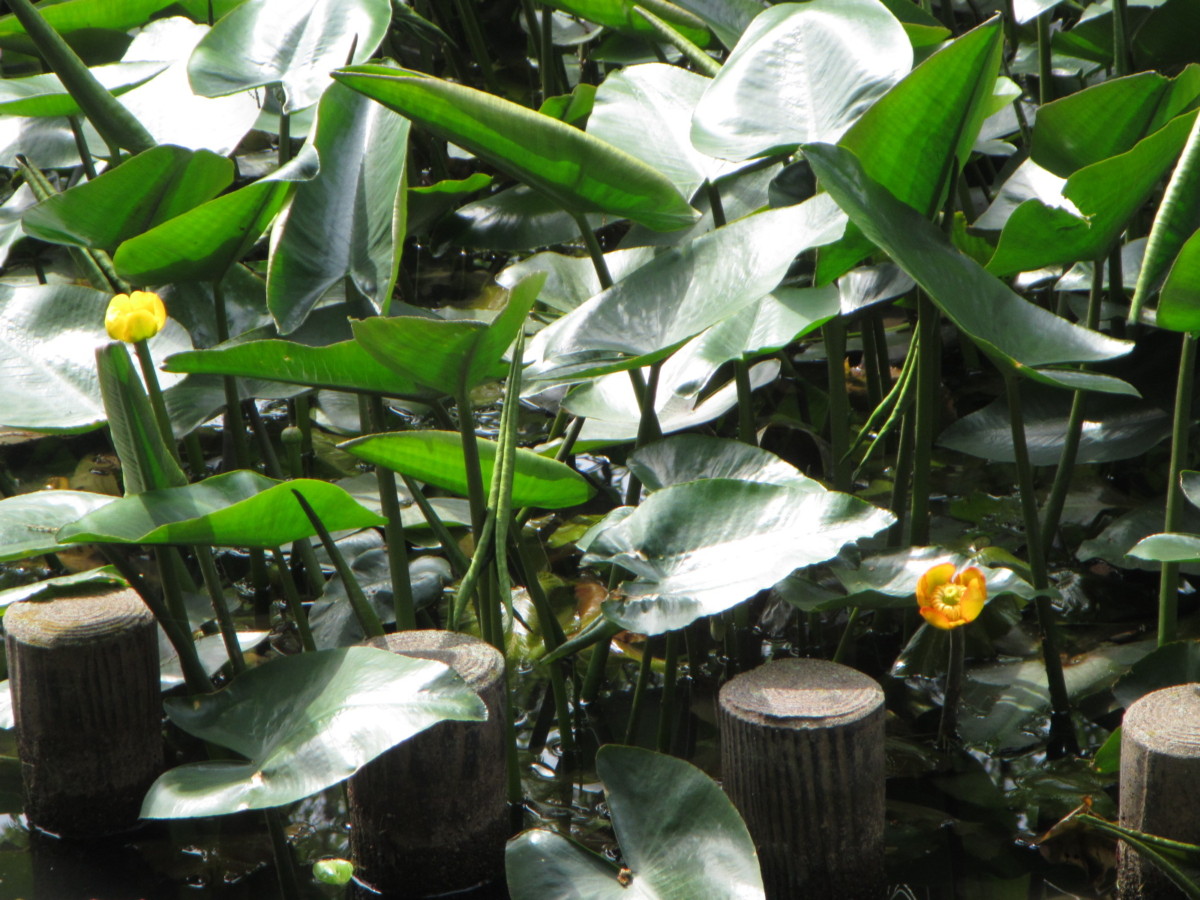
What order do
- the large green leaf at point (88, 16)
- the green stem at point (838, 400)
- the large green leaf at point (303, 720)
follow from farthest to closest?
1. the large green leaf at point (88, 16)
2. the green stem at point (838, 400)
3. the large green leaf at point (303, 720)

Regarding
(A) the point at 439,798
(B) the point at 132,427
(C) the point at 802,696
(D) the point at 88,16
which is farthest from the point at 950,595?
(D) the point at 88,16

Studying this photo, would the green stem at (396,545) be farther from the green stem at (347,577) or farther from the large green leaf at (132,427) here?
the large green leaf at (132,427)

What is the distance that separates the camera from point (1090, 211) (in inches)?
45.3

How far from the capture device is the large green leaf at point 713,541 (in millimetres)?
976

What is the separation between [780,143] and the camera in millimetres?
1187

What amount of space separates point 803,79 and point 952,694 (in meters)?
0.66

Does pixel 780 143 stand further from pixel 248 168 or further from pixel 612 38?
pixel 248 168

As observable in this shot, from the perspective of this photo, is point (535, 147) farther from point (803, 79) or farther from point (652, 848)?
point (652, 848)

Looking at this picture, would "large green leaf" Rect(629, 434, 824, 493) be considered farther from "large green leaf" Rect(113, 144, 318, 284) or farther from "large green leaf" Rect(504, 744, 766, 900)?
"large green leaf" Rect(113, 144, 318, 284)

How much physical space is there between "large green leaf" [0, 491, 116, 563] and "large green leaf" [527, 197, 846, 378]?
1.41 feet

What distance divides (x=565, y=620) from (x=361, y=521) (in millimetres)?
570

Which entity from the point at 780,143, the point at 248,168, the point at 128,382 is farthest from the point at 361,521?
the point at 248,168

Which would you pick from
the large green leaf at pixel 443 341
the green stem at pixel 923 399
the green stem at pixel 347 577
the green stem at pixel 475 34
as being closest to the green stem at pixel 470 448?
the large green leaf at pixel 443 341

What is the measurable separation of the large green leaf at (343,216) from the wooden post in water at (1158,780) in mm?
756
